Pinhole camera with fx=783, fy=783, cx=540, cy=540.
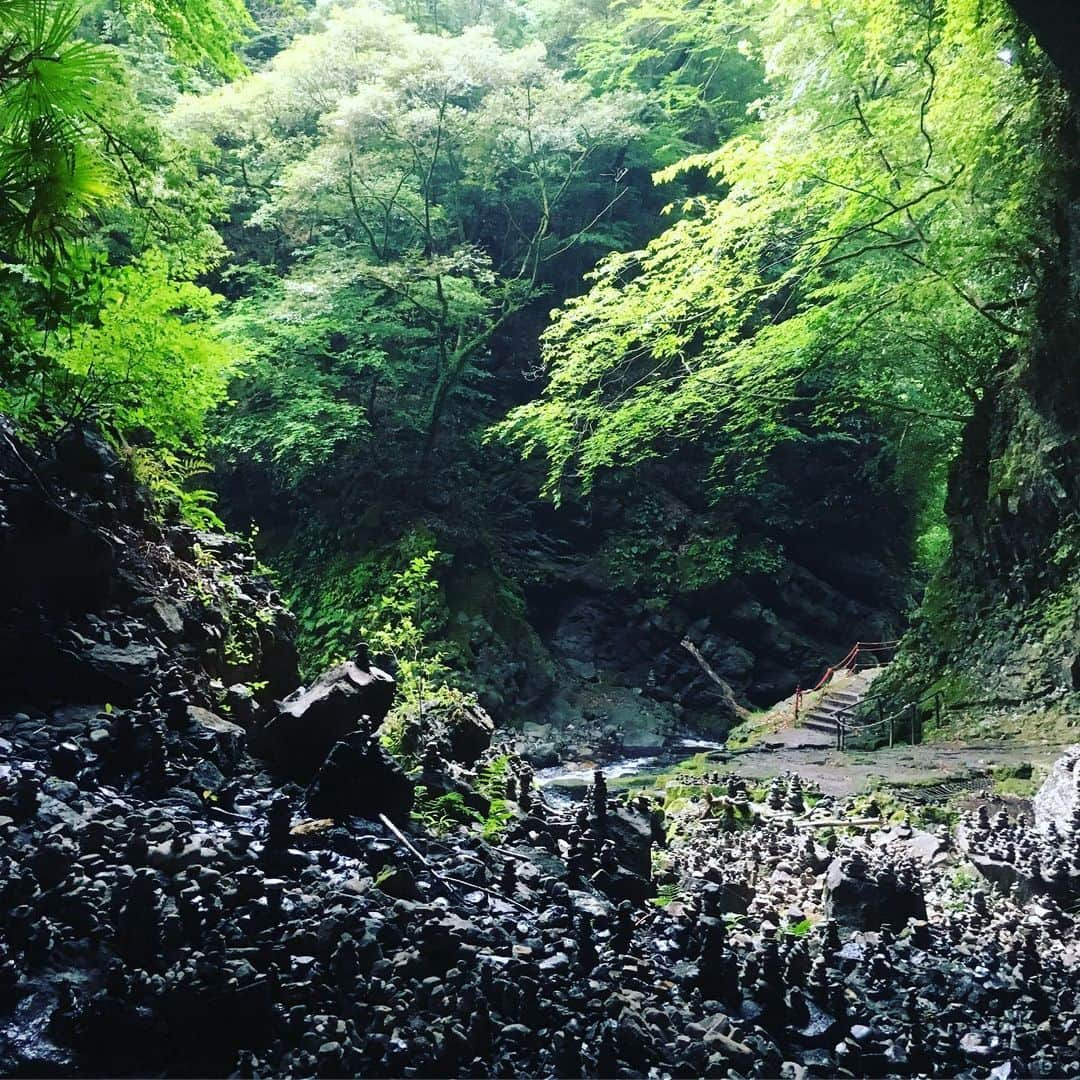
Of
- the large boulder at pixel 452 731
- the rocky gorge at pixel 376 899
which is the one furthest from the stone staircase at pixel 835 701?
the large boulder at pixel 452 731

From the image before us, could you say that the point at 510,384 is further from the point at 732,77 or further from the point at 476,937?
the point at 476,937

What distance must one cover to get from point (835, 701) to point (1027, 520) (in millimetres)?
6749

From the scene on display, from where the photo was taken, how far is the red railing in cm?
1576

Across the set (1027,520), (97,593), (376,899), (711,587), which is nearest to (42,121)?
(376,899)

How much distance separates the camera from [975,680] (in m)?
10.1

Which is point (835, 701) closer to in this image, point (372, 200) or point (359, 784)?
point (359, 784)

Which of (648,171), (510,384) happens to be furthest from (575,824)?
(648,171)

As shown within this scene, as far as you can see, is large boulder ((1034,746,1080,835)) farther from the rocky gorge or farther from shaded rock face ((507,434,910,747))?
shaded rock face ((507,434,910,747))

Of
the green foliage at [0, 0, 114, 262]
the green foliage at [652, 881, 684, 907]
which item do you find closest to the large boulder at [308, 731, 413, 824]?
the green foliage at [652, 881, 684, 907]

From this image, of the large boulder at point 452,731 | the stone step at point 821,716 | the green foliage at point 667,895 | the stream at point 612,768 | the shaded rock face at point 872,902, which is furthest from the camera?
the stone step at point 821,716

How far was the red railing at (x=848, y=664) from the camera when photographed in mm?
15758

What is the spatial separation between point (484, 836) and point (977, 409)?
1011 centimetres

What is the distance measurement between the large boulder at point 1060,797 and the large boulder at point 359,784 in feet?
13.5

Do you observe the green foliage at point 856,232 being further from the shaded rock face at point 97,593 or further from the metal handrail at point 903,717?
the shaded rock face at point 97,593
